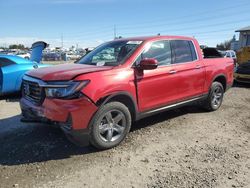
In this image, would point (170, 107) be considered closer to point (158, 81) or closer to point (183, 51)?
point (158, 81)

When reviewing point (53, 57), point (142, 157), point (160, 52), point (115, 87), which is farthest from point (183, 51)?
point (53, 57)

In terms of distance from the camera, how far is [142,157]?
4.32 meters

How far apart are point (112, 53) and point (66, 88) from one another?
5.11 ft

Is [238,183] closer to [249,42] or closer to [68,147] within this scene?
[68,147]

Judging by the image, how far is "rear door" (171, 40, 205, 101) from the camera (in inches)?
224

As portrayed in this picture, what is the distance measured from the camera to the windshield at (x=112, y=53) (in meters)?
5.02

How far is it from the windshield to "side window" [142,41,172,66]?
→ 230 mm

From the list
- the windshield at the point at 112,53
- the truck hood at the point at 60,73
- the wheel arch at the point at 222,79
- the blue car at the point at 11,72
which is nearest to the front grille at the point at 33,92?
the truck hood at the point at 60,73

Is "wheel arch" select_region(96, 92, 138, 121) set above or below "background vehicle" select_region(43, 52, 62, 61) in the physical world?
below

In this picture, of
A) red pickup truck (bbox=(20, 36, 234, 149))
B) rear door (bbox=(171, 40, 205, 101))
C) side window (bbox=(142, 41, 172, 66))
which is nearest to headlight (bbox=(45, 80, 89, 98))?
red pickup truck (bbox=(20, 36, 234, 149))

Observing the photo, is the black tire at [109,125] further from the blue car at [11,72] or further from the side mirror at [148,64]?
the blue car at [11,72]

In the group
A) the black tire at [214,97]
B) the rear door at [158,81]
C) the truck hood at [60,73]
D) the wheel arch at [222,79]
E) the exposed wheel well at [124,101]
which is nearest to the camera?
the truck hood at [60,73]

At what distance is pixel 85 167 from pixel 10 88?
17.4ft

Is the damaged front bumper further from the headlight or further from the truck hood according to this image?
the truck hood
